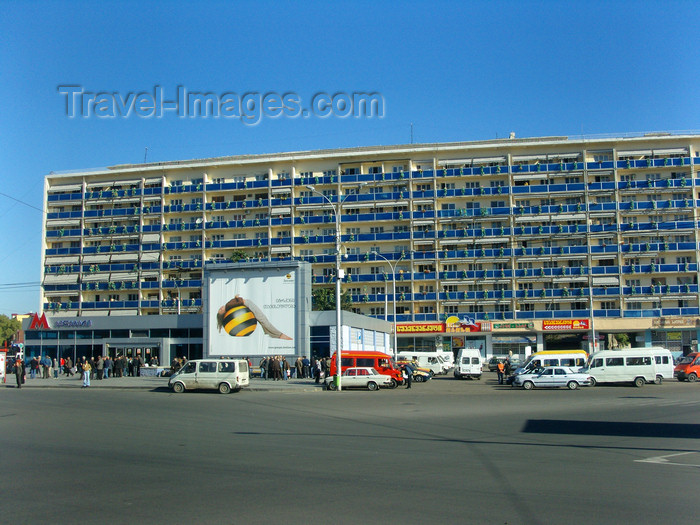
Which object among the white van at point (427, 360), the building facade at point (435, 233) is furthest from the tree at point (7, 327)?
the white van at point (427, 360)

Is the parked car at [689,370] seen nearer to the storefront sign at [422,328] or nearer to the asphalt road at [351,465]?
the asphalt road at [351,465]

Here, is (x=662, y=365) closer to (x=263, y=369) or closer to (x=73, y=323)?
(x=263, y=369)

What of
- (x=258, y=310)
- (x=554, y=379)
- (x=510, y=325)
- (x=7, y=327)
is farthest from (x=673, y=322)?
(x=7, y=327)

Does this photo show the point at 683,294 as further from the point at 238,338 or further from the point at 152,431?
the point at 152,431

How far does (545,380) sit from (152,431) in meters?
23.7

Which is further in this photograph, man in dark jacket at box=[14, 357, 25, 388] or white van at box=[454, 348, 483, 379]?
white van at box=[454, 348, 483, 379]

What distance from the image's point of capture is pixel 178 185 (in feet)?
273

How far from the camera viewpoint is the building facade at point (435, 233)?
234 feet

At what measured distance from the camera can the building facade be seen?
71.4 metres

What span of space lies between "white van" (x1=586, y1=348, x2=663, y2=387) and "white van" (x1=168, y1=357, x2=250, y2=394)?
64.0 ft

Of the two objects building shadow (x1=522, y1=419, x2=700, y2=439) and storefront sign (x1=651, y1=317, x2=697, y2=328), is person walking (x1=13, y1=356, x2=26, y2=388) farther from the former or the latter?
storefront sign (x1=651, y1=317, x2=697, y2=328)

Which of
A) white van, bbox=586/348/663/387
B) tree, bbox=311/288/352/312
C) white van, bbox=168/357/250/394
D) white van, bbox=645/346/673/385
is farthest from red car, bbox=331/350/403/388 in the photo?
tree, bbox=311/288/352/312

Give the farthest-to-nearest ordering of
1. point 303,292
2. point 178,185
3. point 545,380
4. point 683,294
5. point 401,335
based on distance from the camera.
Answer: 1. point 178,185
2. point 401,335
3. point 683,294
4. point 303,292
5. point 545,380

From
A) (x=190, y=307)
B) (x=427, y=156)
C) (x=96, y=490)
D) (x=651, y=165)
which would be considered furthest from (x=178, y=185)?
(x=96, y=490)
